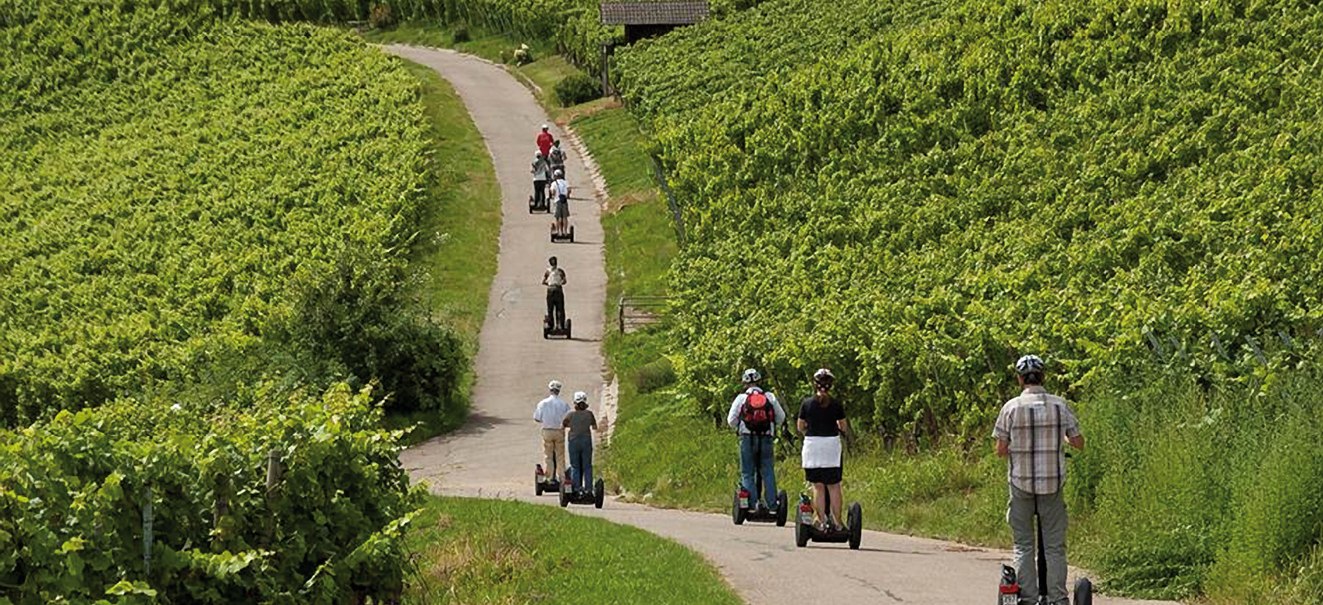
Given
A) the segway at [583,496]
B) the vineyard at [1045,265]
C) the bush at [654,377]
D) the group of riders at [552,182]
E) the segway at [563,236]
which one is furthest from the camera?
the segway at [563,236]

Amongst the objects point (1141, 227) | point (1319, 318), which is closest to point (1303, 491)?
point (1319, 318)

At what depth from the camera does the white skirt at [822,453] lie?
70.0 ft

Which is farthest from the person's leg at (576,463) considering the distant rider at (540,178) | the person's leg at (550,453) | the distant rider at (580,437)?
the distant rider at (540,178)

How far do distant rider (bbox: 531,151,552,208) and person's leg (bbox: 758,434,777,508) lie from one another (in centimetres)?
3261

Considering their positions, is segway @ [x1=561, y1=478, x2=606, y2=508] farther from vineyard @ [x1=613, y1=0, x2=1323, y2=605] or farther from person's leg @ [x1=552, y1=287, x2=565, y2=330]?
person's leg @ [x1=552, y1=287, x2=565, y2=330]

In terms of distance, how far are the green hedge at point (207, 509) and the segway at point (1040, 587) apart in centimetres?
445

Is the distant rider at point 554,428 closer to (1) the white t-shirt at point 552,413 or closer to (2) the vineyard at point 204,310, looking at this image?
(1) the white t-shirt at point 552,413

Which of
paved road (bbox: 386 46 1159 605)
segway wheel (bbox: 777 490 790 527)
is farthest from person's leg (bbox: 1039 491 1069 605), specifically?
segway wheel (bbox: 777 490 790 527)

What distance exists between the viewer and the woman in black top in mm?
21359

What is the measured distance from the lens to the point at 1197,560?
1903cm

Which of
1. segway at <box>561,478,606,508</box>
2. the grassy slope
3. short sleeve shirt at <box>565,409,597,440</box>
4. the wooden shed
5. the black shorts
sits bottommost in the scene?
segway at <box>561,478,606,508</box>

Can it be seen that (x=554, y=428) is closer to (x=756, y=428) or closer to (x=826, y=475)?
(x=756, y=428)

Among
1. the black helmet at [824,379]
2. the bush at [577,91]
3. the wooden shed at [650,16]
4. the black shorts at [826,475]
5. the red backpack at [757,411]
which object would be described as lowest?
the black shorts at [826,475]

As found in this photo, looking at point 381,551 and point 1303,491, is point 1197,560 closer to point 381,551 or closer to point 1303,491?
point 1303,491
